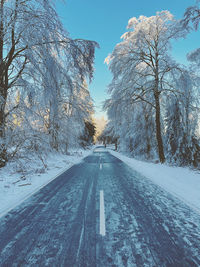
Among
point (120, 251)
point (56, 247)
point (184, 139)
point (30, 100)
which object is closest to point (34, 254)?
point (56, 247)

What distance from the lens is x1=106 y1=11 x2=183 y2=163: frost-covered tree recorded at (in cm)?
1110

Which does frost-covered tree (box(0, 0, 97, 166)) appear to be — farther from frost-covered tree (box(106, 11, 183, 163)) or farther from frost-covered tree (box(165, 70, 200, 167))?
frost-covered tree (box(165, 70, 200, 167))

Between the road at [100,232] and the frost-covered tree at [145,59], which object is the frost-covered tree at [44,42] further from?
the frost-covered tree at [145,59]

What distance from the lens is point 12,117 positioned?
7469mm

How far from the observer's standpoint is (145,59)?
11562 mm

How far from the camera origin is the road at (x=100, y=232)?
7.30 feet

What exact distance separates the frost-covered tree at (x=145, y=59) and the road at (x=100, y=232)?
A: 912 cm

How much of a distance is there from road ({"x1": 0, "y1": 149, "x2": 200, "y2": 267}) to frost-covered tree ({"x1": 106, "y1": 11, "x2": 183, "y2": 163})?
912cm

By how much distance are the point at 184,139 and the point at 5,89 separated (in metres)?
12.9

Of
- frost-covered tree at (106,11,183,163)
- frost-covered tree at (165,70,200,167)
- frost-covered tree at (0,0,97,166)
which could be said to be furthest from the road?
frost-covered tree at (106,11,183,163)

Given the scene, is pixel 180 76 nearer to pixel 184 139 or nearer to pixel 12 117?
pixel 184 139

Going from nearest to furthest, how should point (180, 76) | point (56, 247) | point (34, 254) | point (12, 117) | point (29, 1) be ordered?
point (34, 254)
point (56, 247)
point (29, 1)
point (12, 117)
point (180, 76)

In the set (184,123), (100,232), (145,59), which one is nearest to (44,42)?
(100,232)

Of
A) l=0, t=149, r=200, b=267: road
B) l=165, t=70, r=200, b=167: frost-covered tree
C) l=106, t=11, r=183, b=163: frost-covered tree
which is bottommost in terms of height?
l=0, t=149, r=200, b=267: road
